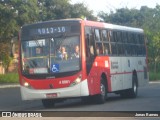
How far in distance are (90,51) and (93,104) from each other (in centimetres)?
149

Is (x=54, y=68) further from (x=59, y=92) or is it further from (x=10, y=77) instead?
(x=10, y=77)

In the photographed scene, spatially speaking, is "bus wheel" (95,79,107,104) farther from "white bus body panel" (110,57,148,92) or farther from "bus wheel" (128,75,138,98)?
"bus wheel" (128,75,138,98)

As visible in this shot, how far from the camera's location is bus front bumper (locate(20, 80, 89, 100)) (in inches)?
536

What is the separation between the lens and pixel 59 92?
13.6 meters

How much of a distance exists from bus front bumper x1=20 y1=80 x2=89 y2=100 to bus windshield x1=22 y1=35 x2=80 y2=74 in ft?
1.35

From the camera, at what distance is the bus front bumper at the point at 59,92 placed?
13.6 metres

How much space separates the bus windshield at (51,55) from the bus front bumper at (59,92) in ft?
1.35

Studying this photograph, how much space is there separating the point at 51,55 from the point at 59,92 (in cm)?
86

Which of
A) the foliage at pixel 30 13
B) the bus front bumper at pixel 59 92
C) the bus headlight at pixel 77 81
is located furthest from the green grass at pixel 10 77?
the bus headlight at pixel 77 81

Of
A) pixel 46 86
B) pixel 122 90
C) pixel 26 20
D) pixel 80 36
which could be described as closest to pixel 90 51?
pixel 80 36

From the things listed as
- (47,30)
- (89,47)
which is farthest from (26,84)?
(89,47)

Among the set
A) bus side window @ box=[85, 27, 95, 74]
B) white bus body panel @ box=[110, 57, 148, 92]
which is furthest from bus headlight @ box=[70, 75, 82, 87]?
white bus body panel @ box=[110, 57, 148, 92]

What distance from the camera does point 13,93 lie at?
18672 mm

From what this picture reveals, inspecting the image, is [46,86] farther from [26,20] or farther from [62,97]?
[26,20]
